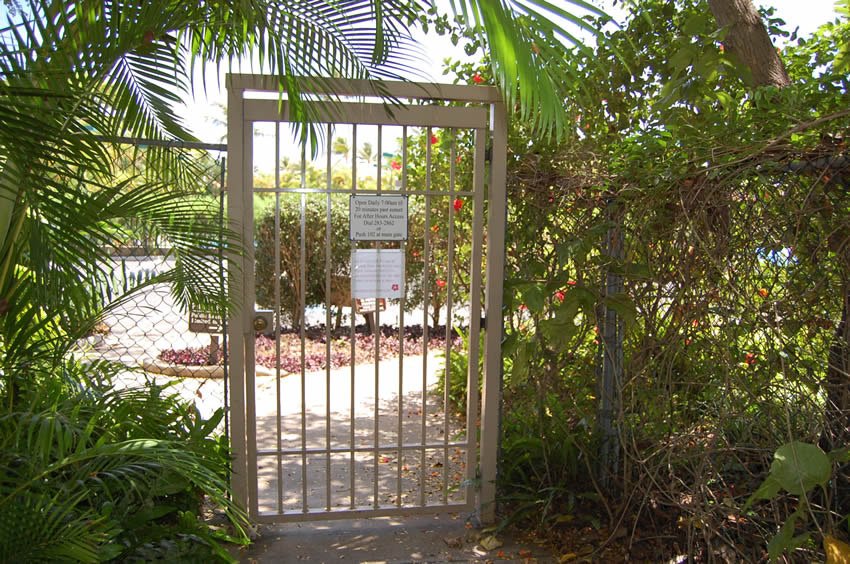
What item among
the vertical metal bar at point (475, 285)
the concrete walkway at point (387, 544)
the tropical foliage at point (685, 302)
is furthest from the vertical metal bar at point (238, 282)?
the tropical foliage at point (685, 302)

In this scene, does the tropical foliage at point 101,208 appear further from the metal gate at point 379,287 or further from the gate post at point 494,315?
the gate post at point 494,315

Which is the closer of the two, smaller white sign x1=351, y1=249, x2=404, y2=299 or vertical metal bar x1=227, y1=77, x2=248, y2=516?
vertical metal bar x1=227, y1=77, x2=248, y2=516

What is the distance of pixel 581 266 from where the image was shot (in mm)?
3584

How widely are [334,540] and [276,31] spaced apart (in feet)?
8.42

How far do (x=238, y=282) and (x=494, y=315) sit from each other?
52.4 inches

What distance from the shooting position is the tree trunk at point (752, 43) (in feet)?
12.1

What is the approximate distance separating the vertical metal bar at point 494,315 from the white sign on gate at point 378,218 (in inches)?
18.7

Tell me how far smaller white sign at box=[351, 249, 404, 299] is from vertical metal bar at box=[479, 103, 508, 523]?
481mm

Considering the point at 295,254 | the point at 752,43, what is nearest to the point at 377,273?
the point at 752,43

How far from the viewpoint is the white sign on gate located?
3.68m

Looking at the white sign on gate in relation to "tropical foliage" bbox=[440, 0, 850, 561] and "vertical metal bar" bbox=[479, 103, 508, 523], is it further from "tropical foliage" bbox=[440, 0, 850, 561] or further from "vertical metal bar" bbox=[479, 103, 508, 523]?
"tropical foliage" bbox=[440, 0, 850, 561]

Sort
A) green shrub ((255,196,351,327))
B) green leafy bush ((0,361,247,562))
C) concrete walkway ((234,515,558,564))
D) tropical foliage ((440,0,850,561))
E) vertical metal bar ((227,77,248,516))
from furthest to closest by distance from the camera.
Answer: green shrub ((255,196,351,327))
concrete walkway ((234,515,558,564))
vertical metal bar ((227,77,248,516))
tropical foliage ((440,0,850,561))
green leafy bush ((0,361,247,562))

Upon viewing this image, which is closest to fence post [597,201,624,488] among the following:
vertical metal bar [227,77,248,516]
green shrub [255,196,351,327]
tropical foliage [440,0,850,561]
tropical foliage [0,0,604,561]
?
tropical foliage [440,0,850,561]

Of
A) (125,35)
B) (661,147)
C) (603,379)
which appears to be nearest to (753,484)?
(603,379)
